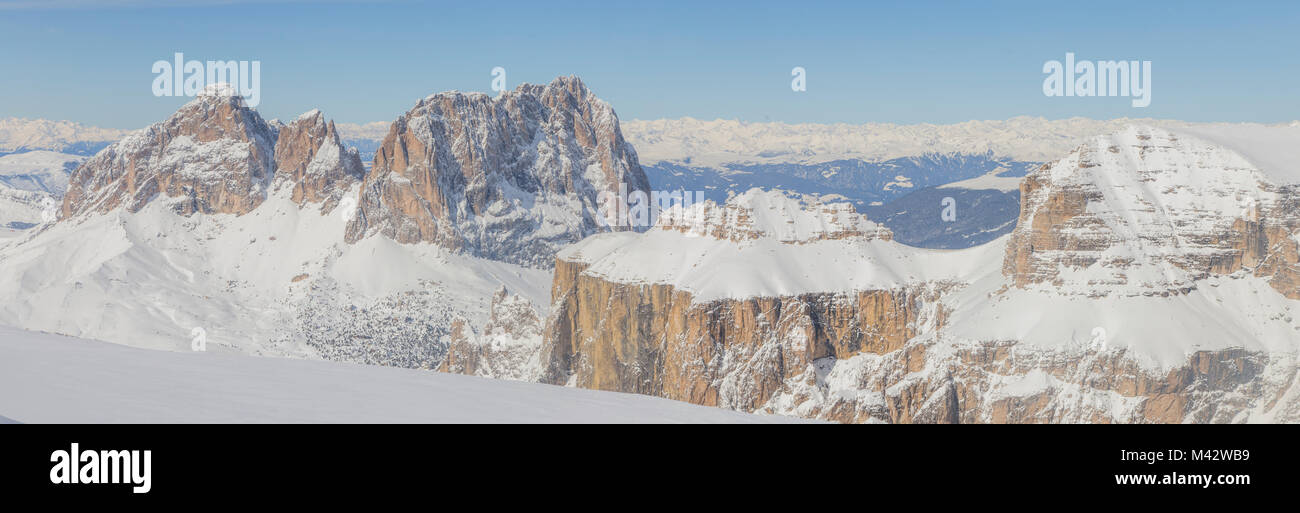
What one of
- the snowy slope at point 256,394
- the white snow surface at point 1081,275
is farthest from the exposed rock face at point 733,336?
the snowy slope at point 256,394

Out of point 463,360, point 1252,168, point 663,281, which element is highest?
point 1252,168

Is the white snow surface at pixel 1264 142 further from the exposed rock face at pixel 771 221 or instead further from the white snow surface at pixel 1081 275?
the exposed rock face at pixel 771 221

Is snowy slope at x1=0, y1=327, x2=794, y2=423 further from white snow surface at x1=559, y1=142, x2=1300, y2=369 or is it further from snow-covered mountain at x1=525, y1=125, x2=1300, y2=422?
white snow surface at x1=559, y1=142, x2=1300, y2=369

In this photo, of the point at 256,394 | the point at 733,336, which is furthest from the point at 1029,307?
the point at 256,394
